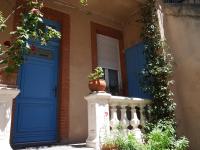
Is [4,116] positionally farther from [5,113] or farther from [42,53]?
[42,53]

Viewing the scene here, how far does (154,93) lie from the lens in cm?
554

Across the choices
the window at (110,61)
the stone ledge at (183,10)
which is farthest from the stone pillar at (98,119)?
the stone ledge at (183,10)

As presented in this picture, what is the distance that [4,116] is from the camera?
3604 millimetres

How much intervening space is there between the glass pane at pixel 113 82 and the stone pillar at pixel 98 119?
2.61m

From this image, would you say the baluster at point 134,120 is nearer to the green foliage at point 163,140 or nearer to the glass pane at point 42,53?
the green foliage at point 163,140

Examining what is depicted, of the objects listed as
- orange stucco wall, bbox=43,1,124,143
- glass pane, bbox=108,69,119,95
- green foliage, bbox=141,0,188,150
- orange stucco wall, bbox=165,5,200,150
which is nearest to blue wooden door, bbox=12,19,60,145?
orange stucco wall, bbox=43,1,124,143

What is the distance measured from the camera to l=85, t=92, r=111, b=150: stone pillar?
14.0 feet

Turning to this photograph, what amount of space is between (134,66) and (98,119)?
3.13 m

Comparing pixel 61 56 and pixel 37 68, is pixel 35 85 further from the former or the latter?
pixel 61 56

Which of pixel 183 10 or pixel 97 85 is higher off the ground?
pixel 183 10

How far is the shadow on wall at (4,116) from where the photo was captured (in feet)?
11.7

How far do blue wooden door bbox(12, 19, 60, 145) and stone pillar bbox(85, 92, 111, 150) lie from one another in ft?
5.13

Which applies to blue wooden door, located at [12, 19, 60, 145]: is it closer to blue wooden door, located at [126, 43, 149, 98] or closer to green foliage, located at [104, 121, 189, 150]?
green foliage, located at [104, 121, 189, 150]

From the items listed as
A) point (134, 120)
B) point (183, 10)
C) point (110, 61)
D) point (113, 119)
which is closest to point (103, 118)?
point (113, 119)
